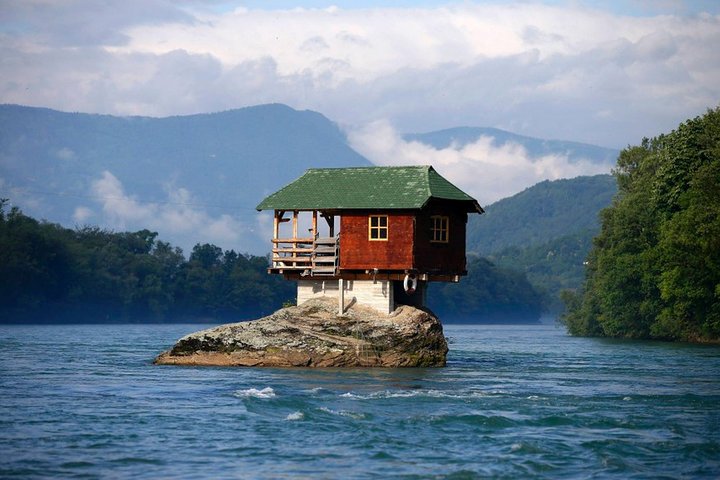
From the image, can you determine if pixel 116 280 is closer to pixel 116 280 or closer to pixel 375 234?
pixel 116 280

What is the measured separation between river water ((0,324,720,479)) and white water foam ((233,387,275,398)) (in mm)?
→ 176

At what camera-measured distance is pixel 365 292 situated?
4788 centimetres

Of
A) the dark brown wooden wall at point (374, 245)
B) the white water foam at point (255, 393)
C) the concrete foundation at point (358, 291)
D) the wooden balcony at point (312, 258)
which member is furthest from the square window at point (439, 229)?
the white water foam at point (255, 393)

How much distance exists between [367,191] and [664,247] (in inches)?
1174

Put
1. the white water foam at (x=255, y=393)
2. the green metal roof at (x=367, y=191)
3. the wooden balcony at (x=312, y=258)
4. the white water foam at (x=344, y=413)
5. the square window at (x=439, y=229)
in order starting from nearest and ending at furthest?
the white water foam at (x=344, y=413) < the white water foam at (x=255, y=393) < the green metal roof at (x=367, y=191) < the wooden balcony at (x=312, y=258) < the square window at (x=439, y=229)

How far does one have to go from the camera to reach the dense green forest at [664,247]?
6825cm

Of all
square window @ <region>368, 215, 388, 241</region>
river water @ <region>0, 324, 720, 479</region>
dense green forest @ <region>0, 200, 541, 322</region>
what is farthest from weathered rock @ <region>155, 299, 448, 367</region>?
dense green forest @ <region>0, 200, 541, 322</region>

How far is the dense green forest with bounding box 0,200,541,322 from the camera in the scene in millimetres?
137375

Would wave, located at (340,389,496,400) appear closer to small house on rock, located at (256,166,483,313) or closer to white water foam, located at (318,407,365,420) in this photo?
white water foam, located at (318,407,365,420)

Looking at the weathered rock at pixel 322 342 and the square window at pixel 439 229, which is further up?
the square window at pixel 439 229

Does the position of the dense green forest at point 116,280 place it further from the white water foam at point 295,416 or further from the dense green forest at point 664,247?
the white water foam at point 295,416

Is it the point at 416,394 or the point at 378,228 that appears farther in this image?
the point at 378,228

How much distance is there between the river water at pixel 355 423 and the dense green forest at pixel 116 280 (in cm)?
9390

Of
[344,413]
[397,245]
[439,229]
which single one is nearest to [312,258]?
[397,245]
